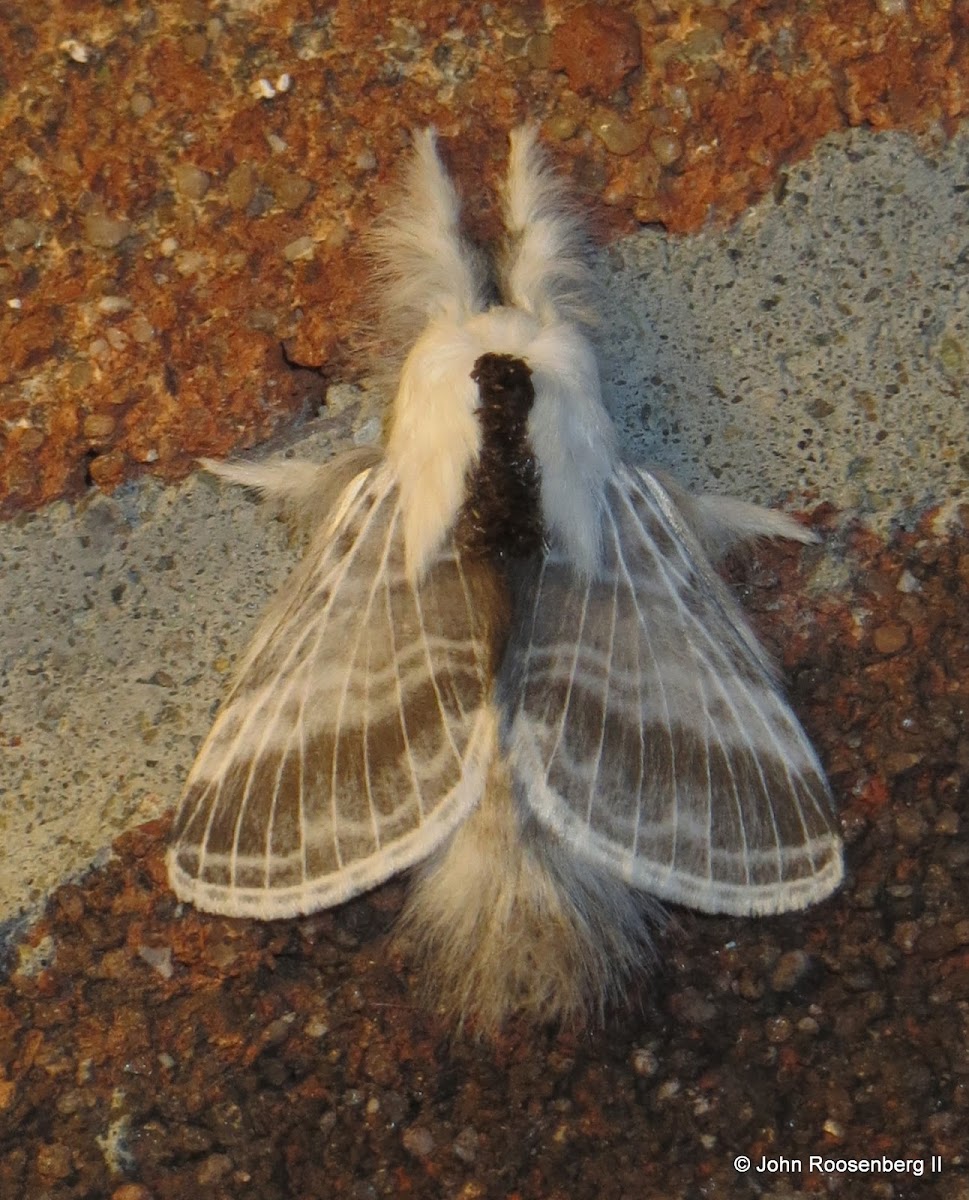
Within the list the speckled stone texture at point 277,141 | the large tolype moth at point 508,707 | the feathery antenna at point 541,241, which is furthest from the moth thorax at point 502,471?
the speckled stone texture at point 277,141

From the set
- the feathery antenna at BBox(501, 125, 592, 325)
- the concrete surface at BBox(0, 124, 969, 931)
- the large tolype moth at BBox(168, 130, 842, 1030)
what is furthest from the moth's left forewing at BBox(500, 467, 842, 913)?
the feathery antenna at BBox(501, 125, 592, 325)

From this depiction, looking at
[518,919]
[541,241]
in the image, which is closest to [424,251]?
[541,241]

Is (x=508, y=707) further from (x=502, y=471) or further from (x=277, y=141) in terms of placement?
(x=277, y=141)

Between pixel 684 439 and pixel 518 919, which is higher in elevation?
pixel 684 439

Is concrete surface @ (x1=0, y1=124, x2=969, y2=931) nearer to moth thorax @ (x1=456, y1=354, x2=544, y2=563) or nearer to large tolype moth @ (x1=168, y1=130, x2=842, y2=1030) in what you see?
large tolype moth @ (x1=168, y1=130, x2=842, y2=1030)

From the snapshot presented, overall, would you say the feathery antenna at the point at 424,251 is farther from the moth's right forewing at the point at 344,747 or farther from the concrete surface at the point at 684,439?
the moth's right forewing at the point at 344,747
